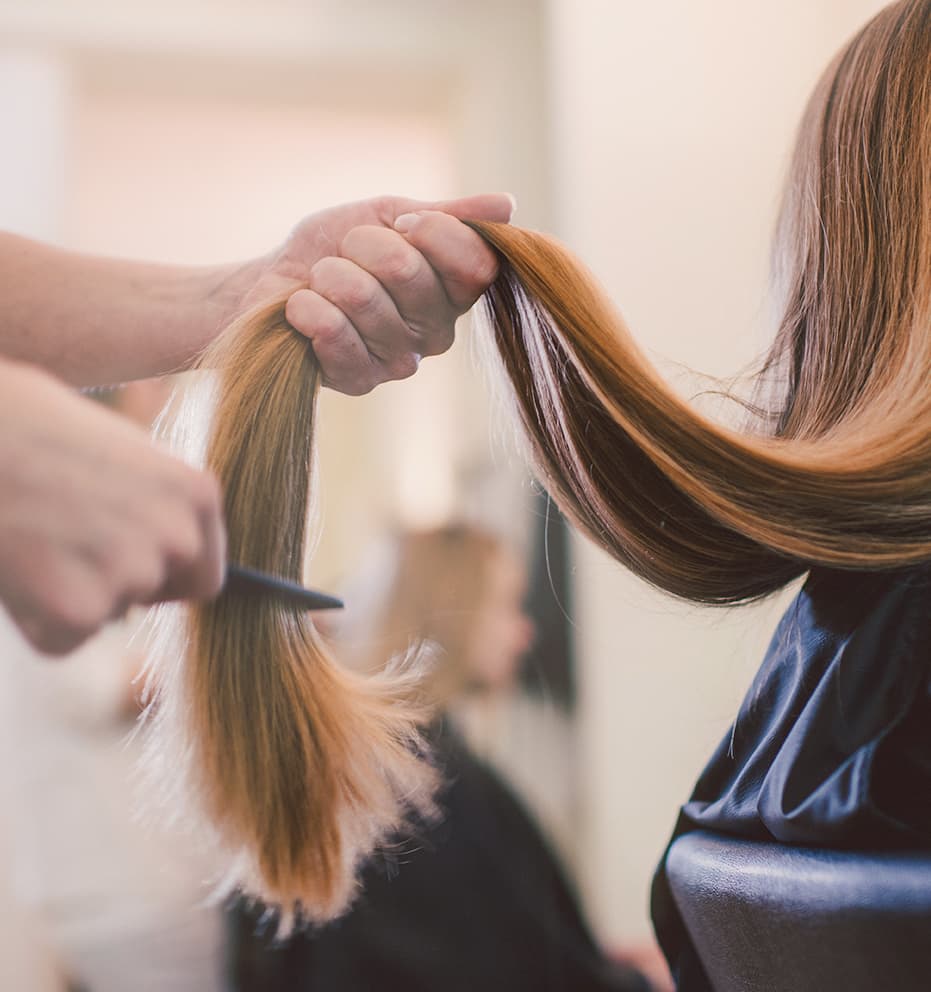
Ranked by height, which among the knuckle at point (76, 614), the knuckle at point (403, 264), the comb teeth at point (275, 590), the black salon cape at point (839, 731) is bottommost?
the black salon cape at point (839, 731)

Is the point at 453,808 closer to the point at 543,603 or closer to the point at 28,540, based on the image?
the point at 543,603

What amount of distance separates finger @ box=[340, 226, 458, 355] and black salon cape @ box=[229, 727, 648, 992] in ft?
2.54

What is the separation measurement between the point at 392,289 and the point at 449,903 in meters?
1.05

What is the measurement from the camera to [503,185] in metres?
1.83

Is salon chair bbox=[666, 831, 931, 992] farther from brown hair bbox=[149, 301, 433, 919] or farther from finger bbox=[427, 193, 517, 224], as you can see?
finger bbox=[427, 193, 517, 224]

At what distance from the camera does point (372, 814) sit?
581 millimetres

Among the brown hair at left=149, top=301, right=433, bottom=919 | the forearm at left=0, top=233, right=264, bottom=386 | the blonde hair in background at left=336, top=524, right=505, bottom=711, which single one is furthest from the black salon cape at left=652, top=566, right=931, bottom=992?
the blonde hair in background at left=336, top=524, right=505, bottom=711

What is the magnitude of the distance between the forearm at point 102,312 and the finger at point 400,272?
0.14 m

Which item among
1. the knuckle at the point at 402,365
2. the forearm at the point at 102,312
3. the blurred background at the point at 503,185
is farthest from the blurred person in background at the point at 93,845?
the knuckle at the point at 402,365

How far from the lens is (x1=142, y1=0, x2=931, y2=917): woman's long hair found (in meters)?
0.49

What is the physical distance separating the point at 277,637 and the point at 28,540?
209mm

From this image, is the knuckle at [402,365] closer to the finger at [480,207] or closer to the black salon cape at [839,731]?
the finger at [480,207]

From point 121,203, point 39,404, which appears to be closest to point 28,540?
point 39,404

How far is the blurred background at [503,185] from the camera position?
1.38m
